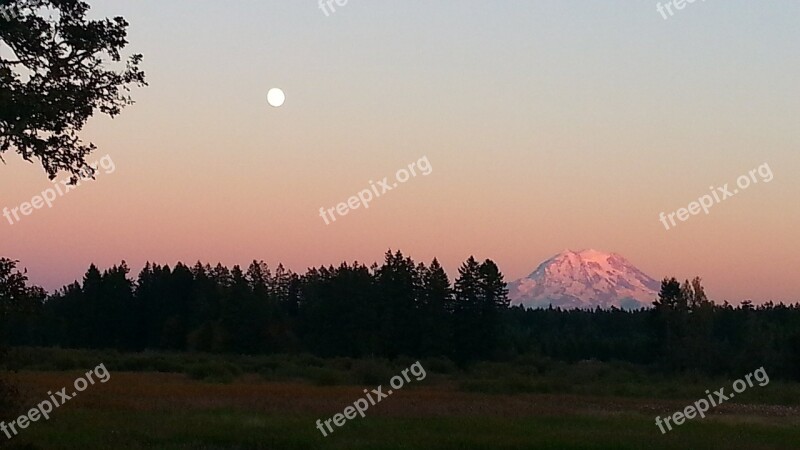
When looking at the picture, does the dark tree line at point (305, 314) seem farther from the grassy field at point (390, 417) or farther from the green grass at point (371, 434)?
the green grass at point (371, 434)

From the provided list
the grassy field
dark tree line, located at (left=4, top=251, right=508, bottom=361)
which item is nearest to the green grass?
the grassy field

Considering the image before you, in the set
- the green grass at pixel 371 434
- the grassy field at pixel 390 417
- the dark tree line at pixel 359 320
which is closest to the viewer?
the green grass at pixel 371 434

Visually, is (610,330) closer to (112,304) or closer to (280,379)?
(112,304)

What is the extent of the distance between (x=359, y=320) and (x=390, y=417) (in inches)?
2385

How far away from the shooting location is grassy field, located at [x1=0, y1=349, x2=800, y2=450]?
23562mm

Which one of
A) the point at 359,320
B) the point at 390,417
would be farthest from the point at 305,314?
the point at 390,417

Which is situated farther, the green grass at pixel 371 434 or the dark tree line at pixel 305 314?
the dark tree line at pixel 305 314

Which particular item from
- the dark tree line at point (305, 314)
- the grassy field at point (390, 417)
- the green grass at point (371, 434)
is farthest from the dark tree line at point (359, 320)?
the green grass at point (371, 434)

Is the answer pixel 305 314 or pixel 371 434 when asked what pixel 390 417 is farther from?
pixel 305 314

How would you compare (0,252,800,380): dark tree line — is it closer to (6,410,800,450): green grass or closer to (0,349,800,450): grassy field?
(0,349,800,450): grassy field

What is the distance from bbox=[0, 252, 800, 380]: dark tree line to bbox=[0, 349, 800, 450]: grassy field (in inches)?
1225

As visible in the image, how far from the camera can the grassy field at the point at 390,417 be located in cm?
2356

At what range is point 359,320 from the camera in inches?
3583

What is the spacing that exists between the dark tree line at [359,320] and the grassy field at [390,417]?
102 feet
